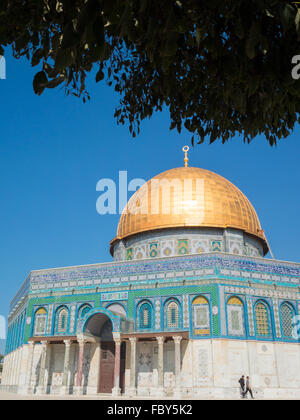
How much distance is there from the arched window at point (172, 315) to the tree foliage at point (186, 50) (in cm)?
1440

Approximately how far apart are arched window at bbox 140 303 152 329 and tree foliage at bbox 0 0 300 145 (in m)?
14.9

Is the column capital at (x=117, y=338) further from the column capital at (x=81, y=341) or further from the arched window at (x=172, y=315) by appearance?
the arched window at (x=172, y=315)

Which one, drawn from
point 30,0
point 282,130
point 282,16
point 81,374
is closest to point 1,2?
point 30,0

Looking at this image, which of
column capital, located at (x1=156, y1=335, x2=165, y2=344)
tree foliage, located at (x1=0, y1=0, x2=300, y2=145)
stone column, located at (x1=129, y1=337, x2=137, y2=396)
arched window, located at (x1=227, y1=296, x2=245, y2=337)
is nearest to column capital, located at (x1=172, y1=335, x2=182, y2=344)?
column capital, located at (x1=156, y1=335, x2=165, y2=344)

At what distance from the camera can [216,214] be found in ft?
78.3

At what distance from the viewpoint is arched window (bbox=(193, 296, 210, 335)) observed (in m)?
18.4

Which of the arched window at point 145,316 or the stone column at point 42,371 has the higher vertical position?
the arched window at point 145,316

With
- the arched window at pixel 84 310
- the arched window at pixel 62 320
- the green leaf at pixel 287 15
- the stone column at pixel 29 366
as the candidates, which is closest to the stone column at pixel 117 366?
the arched window at pixel 84 310

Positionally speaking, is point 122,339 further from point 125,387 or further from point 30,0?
point 30,0

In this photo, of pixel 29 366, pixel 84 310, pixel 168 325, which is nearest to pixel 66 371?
pixel 29 366

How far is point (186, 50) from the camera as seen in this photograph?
15.8ft

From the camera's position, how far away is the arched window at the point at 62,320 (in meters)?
20.7

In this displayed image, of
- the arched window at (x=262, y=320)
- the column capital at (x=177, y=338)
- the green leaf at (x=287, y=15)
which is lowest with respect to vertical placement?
the green leaf at (x=287, y=15)

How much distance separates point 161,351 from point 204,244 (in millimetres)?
7078
